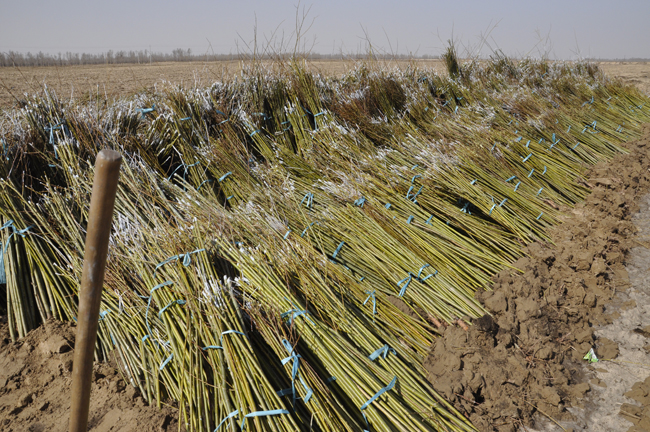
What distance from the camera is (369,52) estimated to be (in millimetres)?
6625

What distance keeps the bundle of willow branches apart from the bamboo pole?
0.66m

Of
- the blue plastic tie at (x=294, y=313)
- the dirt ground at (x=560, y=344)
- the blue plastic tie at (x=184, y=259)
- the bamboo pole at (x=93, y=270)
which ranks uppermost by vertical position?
the bamboo pole at (x=93, y=270)

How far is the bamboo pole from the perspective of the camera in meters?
0.84

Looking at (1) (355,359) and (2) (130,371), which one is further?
(2) (130,371)

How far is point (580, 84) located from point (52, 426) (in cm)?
1085

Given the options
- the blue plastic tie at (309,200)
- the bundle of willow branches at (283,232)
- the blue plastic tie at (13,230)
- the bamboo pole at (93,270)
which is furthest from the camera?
the blue plastic tie at (309,200)

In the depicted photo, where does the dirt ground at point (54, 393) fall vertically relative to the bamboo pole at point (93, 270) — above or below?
below

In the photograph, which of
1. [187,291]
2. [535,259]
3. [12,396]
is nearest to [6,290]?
[12,396]

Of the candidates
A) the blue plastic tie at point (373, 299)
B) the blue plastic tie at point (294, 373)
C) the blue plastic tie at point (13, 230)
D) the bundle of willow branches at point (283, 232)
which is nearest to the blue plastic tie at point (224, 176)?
the bundle of willow branches at point (283, 232)

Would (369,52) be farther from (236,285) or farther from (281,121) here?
(236,285)

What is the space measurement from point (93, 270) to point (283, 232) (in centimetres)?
174

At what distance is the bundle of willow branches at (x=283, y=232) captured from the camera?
184 centimetres

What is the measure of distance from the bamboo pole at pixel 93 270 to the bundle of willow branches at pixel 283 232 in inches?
26.0

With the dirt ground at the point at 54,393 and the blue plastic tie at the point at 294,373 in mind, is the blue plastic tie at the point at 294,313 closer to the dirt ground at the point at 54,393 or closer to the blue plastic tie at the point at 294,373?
the blue plastic tie at the point at 294,373
